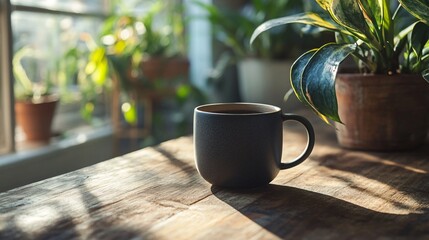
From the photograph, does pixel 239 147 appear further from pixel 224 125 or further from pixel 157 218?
pixel 157 218

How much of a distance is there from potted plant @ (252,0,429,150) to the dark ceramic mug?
0.66 ft

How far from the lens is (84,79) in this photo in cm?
203

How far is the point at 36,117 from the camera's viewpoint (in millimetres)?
1729

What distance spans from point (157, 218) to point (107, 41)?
5.03ft

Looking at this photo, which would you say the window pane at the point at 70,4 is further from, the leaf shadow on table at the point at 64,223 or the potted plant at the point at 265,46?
the leaf shadow on table at the point at 64,223

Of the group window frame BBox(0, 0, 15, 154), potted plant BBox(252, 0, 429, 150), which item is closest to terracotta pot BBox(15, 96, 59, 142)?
window frame BBox(0, 0, 15, 154)

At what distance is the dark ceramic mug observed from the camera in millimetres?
662

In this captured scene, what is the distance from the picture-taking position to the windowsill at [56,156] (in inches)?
60.2

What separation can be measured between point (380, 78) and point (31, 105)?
3.88ft

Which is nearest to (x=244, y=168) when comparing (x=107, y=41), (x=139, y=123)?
(x=107, y=41)

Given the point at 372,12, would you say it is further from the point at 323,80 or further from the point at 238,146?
the point at 238,146

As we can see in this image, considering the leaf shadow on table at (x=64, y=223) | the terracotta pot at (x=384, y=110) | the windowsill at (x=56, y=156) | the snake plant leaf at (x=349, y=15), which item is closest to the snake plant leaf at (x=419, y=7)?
the snake plant leaf at (x=349, y=15)

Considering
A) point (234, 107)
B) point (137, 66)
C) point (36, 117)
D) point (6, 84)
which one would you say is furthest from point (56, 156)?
point (234, 107)

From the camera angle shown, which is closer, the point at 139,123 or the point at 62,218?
the point at 62,218
